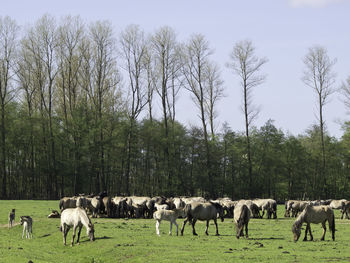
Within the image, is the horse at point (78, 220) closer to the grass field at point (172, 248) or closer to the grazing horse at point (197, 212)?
the grass field at point (172, 248)

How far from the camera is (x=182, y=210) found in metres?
29.5

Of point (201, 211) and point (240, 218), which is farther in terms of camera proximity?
point (201, 211)

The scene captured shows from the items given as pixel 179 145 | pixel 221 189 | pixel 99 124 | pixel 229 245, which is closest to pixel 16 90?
pixel 99 124

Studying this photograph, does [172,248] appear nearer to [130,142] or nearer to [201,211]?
[201,211]

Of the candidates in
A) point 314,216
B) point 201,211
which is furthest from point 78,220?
point 314,216

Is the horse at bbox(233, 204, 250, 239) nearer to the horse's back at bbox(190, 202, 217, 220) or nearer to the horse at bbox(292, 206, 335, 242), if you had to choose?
the horse's back at bbox(190, 202, 217, 220)

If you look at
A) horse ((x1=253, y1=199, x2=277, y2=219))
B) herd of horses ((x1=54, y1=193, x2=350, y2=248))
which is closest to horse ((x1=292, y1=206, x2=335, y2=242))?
herd of horses ((x1=54, y1=193, x2=350, y2=248))

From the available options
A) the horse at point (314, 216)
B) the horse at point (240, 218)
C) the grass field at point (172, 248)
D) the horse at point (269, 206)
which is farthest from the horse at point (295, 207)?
the horse at point (240, 218)

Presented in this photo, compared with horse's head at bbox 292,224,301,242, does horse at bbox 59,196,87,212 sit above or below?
above

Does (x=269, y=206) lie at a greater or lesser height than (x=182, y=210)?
lesser

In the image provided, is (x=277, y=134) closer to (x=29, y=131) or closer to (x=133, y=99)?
(x=133, y=99)

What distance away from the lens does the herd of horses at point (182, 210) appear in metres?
27.3

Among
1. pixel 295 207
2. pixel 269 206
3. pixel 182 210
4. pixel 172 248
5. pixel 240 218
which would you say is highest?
pixel 182 210

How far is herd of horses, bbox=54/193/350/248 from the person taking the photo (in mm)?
27344
